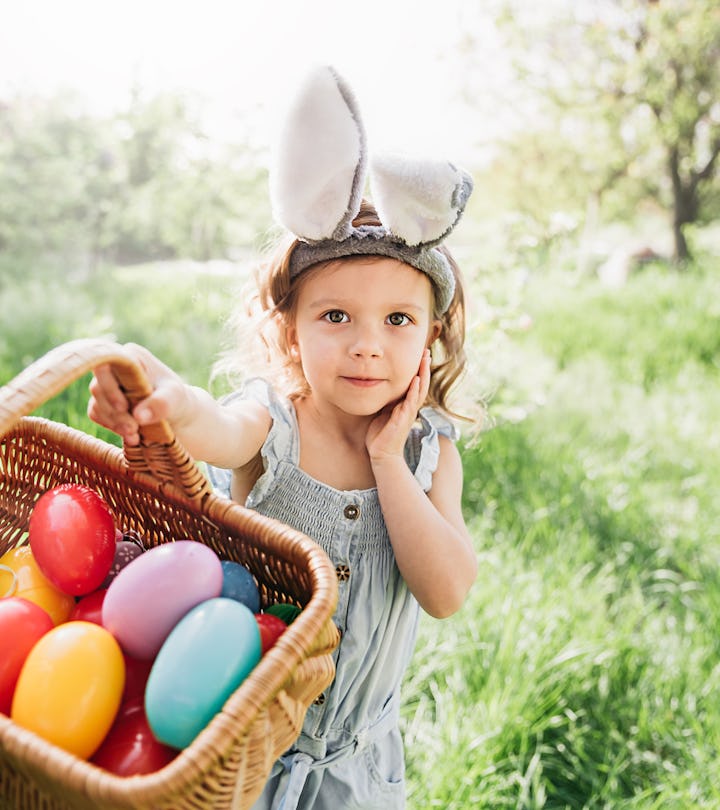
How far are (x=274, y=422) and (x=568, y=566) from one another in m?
1.55

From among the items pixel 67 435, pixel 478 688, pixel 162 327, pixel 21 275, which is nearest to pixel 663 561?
pixel 478 688

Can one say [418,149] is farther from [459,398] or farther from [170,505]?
[170,505]

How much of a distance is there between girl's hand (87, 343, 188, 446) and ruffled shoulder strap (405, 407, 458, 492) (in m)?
0.51

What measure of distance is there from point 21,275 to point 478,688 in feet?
17.1

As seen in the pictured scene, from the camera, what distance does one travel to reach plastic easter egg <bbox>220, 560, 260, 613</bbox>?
1073 millimetres

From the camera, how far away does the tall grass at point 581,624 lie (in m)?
1.87

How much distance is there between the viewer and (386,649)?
54.1 inches

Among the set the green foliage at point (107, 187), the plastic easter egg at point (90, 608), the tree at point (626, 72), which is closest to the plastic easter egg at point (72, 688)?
the plastic easter egg at point (90, 608)

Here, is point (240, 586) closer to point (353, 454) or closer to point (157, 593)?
point (157, 593)

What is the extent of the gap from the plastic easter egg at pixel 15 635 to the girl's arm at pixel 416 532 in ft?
1.77

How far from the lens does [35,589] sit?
1.20 m

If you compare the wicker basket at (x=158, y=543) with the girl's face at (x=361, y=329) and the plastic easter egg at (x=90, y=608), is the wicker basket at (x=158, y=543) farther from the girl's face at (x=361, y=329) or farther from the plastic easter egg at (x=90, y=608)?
the girl's face at (x=361, y=329)

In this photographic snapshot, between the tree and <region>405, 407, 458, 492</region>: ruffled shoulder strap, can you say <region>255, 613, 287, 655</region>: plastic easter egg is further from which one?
the tree

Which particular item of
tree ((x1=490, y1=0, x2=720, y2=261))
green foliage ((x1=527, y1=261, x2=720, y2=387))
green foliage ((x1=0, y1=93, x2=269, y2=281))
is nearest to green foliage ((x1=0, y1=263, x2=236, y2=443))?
green foliage ((x1=0, y1=93, x2=269, y2=281))
